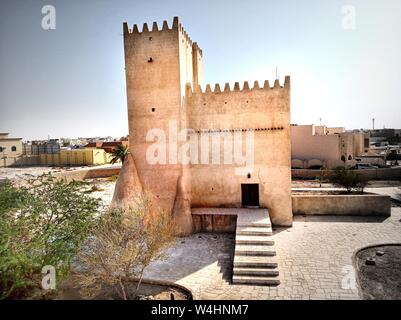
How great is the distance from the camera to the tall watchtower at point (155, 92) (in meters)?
12.8

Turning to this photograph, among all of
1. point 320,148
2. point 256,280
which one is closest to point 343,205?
point 256,280

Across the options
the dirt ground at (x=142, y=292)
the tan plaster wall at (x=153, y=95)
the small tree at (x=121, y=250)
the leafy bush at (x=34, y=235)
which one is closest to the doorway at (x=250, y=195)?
the tan plaster wall at (x=153, y=95)

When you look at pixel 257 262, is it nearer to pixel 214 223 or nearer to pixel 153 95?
pixel 214 223

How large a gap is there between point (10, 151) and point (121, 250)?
44340 millimetres

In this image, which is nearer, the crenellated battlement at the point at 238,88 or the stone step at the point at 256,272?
the stone step at the point at 256,272

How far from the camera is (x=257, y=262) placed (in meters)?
9.28

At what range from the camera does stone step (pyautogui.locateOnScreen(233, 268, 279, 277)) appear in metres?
8.89

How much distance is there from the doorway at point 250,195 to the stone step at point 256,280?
17.3 ft

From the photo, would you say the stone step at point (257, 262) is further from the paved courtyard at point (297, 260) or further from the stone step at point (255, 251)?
the paved courtyard at point (297, 260)

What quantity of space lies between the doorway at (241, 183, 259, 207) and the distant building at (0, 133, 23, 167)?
40.9 m

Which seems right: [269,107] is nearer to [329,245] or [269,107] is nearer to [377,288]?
[329,245]
